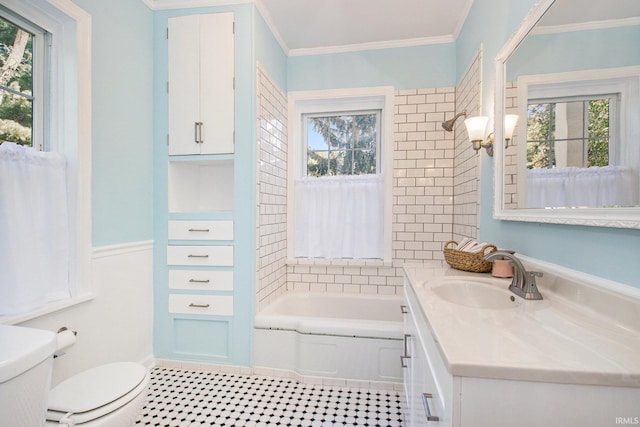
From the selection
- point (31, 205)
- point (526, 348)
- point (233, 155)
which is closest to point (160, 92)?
point (233, 155)

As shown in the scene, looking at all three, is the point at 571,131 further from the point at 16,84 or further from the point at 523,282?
the point at 16,84

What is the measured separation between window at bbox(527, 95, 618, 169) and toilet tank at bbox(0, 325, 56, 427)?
191 cm

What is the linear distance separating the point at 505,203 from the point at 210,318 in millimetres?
2095

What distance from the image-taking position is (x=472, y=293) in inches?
54.7

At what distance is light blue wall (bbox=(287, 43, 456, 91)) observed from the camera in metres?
2.71

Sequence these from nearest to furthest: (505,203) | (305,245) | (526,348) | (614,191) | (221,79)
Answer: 1. (526,348)
2. (614,191)
3. (505,203)
4. (221,79)
5. (305,245)

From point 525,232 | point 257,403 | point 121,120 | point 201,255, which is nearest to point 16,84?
point 121,120

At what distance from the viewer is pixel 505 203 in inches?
63.7

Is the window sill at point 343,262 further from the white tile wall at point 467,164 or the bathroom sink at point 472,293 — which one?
the bathroom sink at point 472,293

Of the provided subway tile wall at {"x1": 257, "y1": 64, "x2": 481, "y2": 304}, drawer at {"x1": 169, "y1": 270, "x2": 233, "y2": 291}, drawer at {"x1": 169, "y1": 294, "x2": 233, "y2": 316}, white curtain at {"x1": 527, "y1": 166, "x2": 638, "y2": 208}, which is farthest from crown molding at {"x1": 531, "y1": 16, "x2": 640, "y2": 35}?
drawer at {"x1": 169, "y1": 294, "x2": 233, "y2": 316}

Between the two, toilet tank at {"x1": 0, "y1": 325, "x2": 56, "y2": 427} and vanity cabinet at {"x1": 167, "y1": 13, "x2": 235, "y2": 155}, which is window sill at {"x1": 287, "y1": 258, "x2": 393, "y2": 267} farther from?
toilet tank at {"x1": 0, "y1": 325, "x2": 56, "y2": 427}

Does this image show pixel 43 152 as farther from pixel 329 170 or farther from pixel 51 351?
pixel 329 170

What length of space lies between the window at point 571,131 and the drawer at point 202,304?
2.06 m

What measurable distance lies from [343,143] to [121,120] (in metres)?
1.87
